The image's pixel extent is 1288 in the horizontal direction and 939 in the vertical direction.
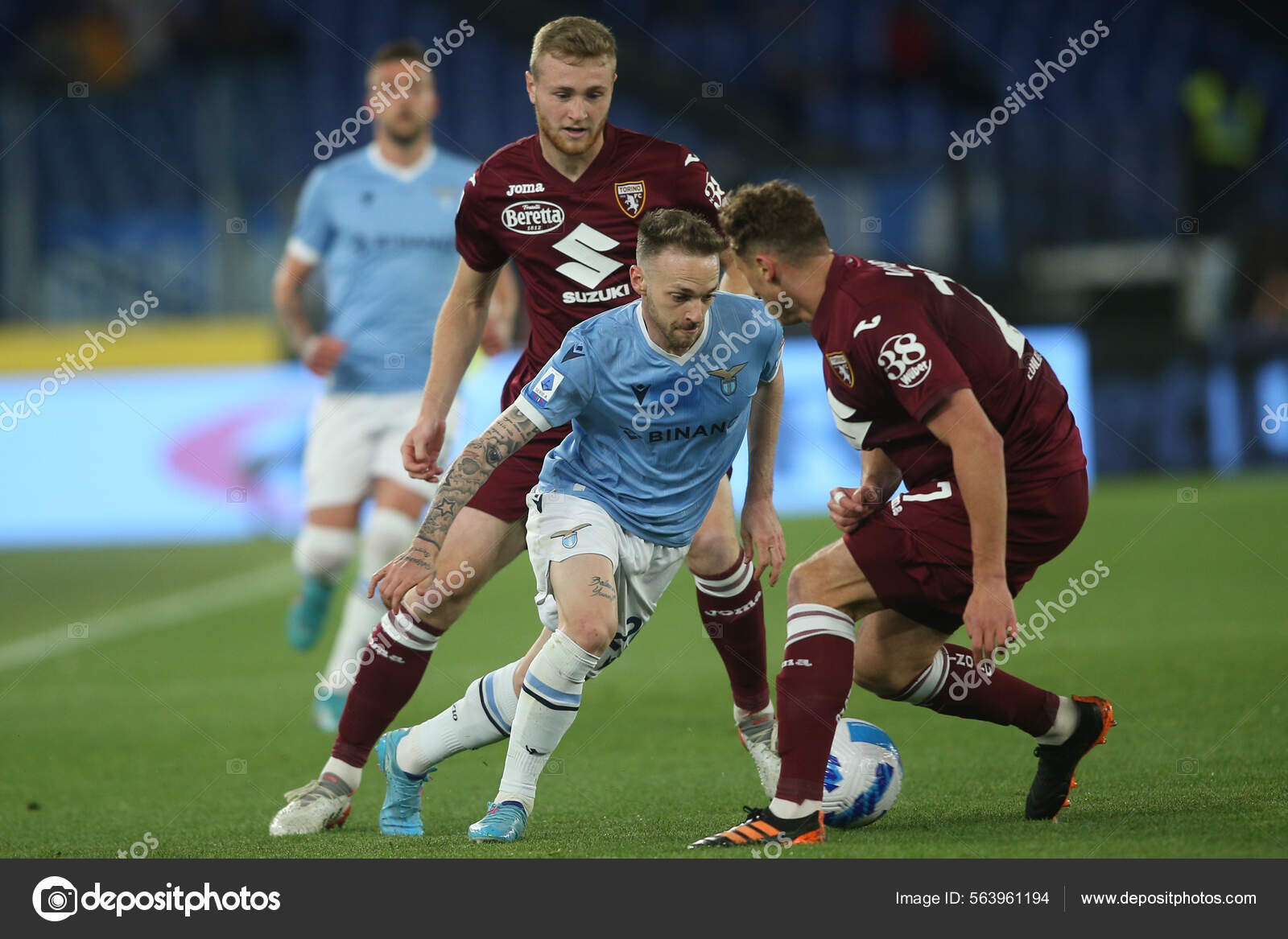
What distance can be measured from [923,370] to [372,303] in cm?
354

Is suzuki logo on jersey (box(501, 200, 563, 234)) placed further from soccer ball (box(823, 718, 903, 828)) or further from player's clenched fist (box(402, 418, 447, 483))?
soccer ball (box(823, 718, 903, 828))

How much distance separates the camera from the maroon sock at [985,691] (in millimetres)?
4234

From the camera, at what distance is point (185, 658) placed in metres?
8.20

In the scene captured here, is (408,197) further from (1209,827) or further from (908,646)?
(1209,827)

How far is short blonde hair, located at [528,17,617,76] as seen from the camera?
169 inches

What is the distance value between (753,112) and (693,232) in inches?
519

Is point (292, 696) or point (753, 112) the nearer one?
point (292, 696)

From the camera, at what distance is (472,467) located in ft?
12.9

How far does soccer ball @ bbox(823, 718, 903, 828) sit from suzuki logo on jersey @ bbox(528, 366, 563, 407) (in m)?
1.20

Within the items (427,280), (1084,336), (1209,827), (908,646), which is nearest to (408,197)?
(427,280)

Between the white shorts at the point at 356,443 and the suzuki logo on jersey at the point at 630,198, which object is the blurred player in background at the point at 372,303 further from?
the suzuki logo on jersey at the point at 630,198

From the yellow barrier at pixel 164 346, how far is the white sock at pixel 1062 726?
9485 millimetres

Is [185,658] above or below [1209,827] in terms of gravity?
below
